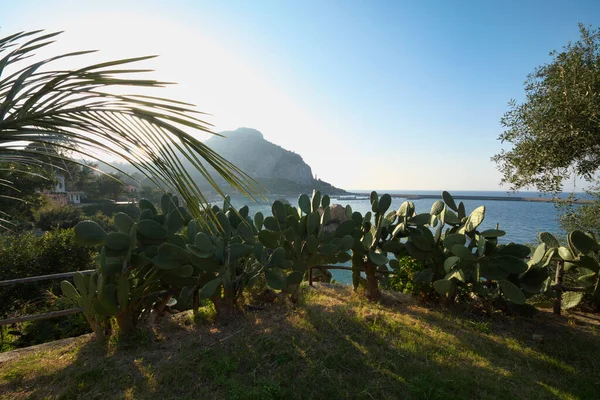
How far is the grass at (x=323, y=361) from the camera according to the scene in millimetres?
2158

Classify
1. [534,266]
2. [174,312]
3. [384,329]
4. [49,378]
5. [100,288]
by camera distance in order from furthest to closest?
1. [174,312]
2. [534,266]
3. [384,329]
4. [100,288]
5. [49,378]

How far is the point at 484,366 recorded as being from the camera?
8.39 feet

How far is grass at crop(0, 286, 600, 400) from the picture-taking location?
2.16 meters

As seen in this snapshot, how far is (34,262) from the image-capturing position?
644 centimetres

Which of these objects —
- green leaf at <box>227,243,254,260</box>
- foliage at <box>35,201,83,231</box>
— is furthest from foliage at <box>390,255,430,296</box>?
foliage at <box>35,201,83,231</box>

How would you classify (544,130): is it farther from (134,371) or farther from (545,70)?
(134,371)

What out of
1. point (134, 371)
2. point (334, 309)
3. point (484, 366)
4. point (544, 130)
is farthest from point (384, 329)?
point (544, 130)

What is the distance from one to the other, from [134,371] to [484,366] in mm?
3030

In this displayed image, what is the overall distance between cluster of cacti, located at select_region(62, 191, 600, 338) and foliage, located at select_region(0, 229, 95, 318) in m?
3.71

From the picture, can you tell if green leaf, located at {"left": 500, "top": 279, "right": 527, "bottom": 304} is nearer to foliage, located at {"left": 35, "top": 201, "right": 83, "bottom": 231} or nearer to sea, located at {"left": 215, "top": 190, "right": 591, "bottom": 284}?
sea, located at {"left": 215, "top": 190, "right": 591, "bottom": 284}

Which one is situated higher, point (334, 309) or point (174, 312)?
point (334, 309)

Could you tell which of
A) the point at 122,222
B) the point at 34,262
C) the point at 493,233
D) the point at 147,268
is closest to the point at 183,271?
the point at 147,268

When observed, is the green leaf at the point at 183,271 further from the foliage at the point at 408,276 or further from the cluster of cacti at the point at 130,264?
the foliage at the point at 408,276

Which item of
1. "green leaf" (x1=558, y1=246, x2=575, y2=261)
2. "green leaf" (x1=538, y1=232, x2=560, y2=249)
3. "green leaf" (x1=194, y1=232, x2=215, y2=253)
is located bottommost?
"green leaf" (x1=194, y1=232, x2=215, y2=253)
